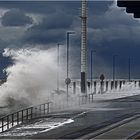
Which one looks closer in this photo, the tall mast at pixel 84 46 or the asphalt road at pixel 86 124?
the asphalt road at pixel 86 124

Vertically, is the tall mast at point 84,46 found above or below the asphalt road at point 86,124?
above

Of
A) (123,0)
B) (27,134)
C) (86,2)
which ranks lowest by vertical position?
(27,134)

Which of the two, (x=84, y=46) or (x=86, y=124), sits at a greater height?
(x=84, y=46)

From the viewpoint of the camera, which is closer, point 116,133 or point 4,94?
point 116,133

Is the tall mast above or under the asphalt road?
above

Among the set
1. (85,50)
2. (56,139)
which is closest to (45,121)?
(56,139)

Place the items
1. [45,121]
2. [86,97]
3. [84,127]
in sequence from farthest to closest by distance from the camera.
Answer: [86,97] → [45,121] → [84,127]

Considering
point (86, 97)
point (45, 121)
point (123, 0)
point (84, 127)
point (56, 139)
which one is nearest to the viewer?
point (123, 0)

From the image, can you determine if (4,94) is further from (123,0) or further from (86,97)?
(123,0)

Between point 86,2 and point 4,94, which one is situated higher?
point 86,2

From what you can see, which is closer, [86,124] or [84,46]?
[86,124]

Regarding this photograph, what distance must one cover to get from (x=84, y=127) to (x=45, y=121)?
4.42 m

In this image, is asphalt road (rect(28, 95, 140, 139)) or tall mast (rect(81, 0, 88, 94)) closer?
asphalt road (rect(28, 95, 140, 139))

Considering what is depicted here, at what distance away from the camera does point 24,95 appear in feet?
212
